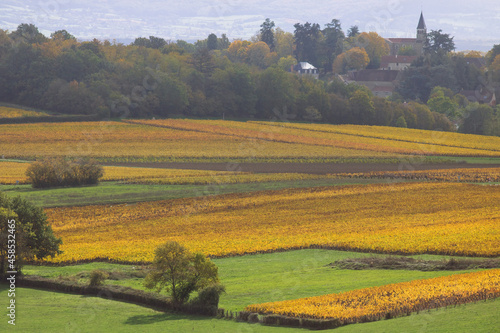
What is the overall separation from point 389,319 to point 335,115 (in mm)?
127418

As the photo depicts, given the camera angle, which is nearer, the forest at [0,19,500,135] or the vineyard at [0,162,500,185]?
the vineyard at [0,162,500,185]

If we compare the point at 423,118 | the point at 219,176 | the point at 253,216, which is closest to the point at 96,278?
the point at 253,216

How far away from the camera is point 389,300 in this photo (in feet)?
103

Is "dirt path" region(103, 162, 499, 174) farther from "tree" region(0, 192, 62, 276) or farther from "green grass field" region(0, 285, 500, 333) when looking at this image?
"green grass field" region(0, 285, 500, 333)

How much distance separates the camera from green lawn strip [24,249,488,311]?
35.6 m

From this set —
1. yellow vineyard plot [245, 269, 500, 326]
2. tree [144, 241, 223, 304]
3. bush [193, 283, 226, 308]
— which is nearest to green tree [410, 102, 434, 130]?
yellow vineyard plot [245, 269, 500, 326]

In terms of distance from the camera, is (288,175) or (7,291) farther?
(288,175)

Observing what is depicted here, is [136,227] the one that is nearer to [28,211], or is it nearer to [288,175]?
[28,211]

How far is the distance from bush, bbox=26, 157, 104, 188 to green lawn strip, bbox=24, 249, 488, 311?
34.2 m

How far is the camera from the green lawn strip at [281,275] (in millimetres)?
35625

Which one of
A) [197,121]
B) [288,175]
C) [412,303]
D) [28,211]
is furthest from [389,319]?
[197,121]

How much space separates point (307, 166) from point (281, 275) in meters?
56.7

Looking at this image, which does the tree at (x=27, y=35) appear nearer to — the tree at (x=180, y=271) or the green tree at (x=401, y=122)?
the green tree at (x=401, y=122)

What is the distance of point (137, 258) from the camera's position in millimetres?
44812
